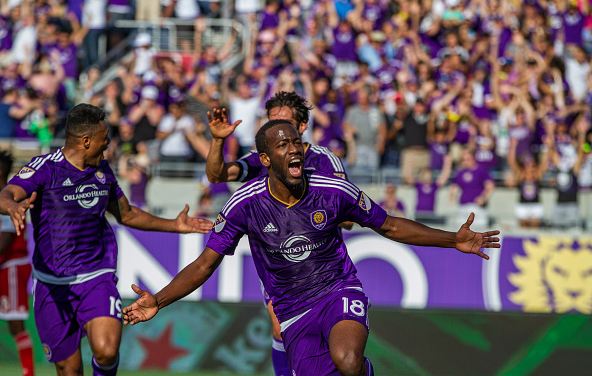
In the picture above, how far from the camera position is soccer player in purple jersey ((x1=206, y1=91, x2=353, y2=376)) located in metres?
9.39

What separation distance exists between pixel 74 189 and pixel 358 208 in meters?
2.37

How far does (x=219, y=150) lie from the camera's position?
9.52 metres

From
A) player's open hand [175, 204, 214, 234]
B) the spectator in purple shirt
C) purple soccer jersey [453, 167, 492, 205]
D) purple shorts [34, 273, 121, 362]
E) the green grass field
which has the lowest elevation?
the green grass field

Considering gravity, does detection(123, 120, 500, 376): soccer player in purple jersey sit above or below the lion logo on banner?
above

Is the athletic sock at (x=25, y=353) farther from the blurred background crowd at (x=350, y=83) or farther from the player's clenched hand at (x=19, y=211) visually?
the blurred background crowd at (x=350, y=83)

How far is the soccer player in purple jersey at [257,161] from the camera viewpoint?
30.8 ft

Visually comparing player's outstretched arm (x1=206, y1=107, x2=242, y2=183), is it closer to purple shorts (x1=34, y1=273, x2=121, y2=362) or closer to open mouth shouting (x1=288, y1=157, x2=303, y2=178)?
purple shorts (x1=34, y1=273, x2=121, y2=362)

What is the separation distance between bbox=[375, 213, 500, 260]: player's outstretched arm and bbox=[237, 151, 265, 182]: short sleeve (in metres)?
1.95

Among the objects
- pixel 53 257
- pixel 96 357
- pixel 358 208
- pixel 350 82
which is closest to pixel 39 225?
pixel 53 257

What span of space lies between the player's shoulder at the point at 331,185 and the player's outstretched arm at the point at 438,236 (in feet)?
1.08

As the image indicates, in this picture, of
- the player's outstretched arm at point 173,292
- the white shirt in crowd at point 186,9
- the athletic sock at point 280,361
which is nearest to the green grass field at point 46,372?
the athletic sock at point 280,361

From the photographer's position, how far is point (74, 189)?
9.16m

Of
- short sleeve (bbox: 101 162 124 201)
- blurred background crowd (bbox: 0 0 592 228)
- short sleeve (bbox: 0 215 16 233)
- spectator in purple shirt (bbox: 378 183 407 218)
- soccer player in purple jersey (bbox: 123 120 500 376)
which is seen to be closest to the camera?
soccer player in purple jersey (bbox: 123 120 500 376)

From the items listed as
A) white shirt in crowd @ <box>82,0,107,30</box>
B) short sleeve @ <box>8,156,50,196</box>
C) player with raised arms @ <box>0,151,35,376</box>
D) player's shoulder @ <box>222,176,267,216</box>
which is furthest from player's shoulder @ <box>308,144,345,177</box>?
white shirt in crowd @ <box>82,0,107,30</box>
